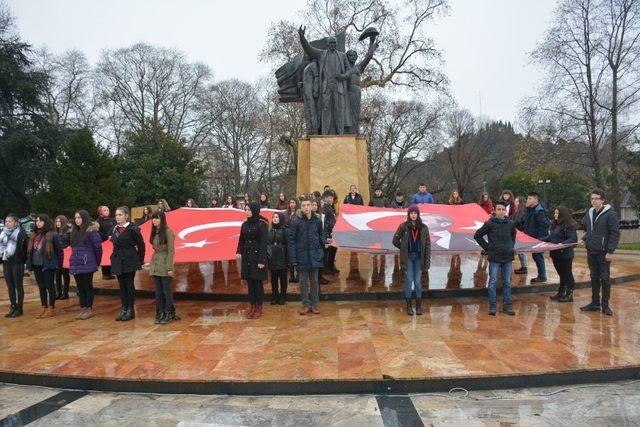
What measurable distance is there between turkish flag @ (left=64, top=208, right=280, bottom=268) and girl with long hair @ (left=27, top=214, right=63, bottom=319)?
73 centimetres

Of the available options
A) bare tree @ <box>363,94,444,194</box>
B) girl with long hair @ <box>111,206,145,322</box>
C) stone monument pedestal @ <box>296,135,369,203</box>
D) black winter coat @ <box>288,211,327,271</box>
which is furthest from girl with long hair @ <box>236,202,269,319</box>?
bare tree @ <box>363,94,444,194</box>

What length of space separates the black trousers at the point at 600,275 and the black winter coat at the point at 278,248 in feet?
15.6

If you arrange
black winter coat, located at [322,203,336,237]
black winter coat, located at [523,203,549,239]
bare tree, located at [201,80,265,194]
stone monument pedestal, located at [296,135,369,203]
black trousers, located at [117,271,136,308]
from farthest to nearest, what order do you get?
bare tree, located at [201,80,265,194], stone monument pedestal, located at [296,135,369,203], black winter coat, located at [322,203,336,237], black winter coat, located at [523,203,549,239], black trousers, located at [117,271,136,308]

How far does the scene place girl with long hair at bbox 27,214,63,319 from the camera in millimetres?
7922

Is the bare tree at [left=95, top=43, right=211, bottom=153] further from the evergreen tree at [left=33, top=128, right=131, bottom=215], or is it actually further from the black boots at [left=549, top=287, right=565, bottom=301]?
the black boots at [left=549, top=287, right=565, bottom=301]

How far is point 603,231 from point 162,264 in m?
6.65

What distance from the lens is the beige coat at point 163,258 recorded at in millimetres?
7164

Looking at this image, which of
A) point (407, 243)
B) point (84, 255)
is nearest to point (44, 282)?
point (84, 255)

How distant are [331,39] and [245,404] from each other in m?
13.0

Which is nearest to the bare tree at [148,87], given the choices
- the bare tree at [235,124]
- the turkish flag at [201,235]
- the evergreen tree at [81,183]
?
the bare tree at [235,124]

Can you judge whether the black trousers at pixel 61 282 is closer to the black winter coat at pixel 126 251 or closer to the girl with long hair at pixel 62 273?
the girl with long hair at pixel 62 273

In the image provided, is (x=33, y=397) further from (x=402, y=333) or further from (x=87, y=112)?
(x=87, y=112)

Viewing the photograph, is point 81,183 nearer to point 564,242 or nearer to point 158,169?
point 158,169

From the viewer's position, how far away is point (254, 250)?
723cm
